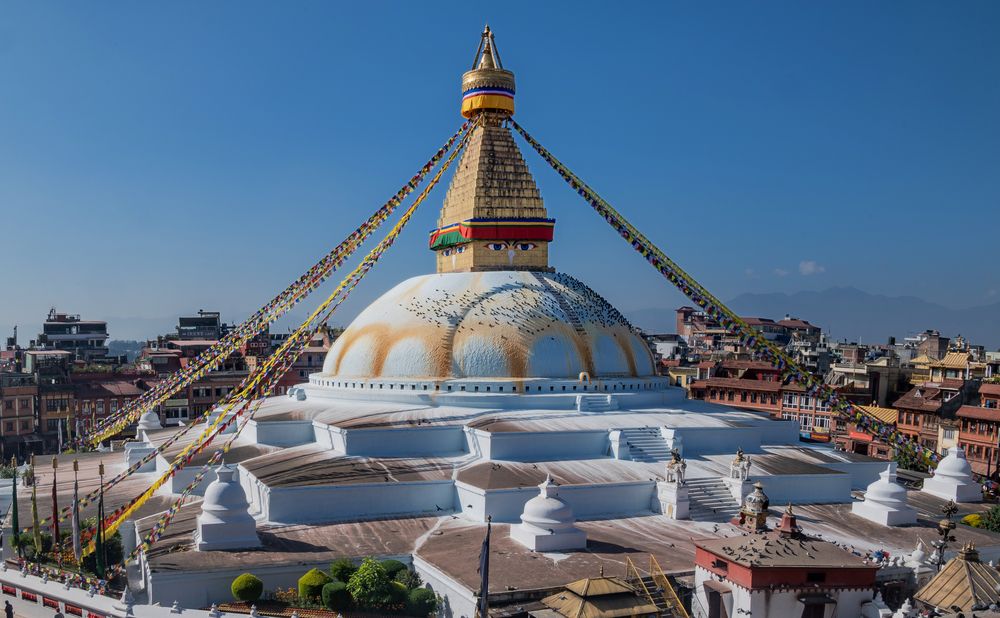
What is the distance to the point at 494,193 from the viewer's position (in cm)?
2453

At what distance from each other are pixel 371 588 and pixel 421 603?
80 centimetres

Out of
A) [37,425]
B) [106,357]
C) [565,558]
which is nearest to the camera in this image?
[565,558]

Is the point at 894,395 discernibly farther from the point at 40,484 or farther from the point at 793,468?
the point at 40,484

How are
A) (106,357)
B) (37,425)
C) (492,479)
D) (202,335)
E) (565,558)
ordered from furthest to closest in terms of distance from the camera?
(202,335), (106,357), (37,425), (492,479), (565,558)

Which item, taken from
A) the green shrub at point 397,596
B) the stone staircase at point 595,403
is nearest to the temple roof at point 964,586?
the green shrub at point 397,596

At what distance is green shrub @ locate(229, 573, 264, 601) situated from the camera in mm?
12836

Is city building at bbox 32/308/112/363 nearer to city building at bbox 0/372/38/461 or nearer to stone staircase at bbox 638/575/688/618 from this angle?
city building at bbox 0/372/38/461

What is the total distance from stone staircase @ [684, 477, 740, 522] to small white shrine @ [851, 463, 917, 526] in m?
2.72

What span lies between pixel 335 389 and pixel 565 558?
9.99 meters

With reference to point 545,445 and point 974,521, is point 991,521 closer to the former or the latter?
point 974,521

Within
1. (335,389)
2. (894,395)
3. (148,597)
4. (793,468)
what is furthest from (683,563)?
(894,395)

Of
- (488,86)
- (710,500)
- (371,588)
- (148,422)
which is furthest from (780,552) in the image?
(148,422)

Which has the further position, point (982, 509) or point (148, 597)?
point (982, 509)

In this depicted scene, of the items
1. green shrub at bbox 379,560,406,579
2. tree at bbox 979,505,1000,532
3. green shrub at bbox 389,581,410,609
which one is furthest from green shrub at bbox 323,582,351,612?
tree at bbox 979,505,1000,532
